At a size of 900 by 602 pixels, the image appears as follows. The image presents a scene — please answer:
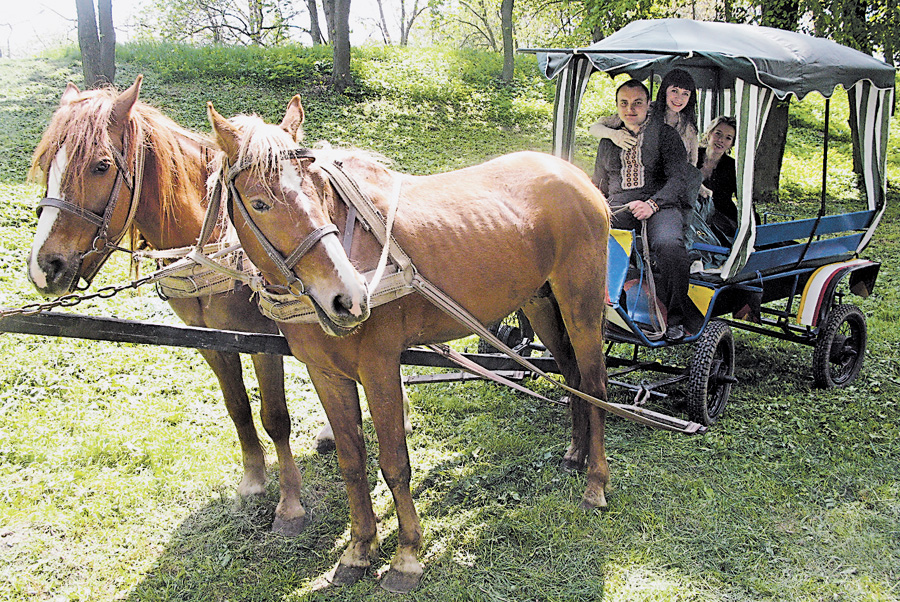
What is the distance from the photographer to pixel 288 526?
3.48 m

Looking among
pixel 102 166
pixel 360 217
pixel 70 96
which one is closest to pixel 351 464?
pixel 360 217

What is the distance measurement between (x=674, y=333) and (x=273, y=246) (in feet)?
10.1

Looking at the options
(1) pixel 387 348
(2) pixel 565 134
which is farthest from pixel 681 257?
(1) pixel 387 348

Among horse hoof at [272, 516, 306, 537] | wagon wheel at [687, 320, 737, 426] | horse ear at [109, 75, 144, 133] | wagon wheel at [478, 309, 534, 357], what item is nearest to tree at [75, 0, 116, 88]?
wagon wheel at [478, 309, 534, 357]

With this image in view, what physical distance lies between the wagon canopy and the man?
0.35m

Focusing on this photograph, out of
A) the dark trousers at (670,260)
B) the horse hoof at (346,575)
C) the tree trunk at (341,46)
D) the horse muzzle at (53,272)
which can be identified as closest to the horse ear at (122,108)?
the horse muzzle at (53,272)

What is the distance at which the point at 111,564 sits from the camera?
3.19m

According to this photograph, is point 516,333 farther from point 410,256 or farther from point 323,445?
point 410,256

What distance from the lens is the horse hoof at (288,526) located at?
3.46 metres

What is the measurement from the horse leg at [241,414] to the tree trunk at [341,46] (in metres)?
12.1

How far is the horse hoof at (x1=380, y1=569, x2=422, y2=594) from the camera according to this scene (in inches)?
117

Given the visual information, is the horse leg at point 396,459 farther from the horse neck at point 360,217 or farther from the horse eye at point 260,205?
the horse eye at point 260,205

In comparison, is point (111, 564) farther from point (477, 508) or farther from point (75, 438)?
point (477, 508)

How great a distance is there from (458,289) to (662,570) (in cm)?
173
